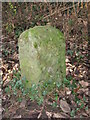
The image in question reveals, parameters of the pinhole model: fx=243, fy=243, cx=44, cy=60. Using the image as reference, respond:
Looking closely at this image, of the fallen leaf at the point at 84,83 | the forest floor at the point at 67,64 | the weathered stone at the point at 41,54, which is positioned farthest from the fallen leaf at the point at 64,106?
the fallen leaf at the point at 84,83

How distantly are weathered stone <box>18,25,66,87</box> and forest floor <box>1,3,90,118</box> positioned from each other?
30cm

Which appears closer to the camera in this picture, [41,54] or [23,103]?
[41,54]

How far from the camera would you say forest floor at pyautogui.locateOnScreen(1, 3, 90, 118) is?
9.72ft

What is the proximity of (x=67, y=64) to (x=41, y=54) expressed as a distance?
1010 millimetres

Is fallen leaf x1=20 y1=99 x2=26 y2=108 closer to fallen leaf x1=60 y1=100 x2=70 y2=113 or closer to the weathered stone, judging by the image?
the weathered stone

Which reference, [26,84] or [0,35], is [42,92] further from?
[0,35]

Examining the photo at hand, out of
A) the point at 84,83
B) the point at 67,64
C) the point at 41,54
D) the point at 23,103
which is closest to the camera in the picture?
the point at 41,54

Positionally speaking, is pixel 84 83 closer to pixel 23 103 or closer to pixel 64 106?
pixel 64 106

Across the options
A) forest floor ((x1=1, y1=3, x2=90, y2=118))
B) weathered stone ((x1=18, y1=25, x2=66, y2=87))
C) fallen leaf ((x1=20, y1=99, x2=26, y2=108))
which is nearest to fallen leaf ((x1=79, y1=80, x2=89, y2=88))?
forest floor ((x1=1, y1=3, x2=90, y2=118))

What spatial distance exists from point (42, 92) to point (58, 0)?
2600 mm

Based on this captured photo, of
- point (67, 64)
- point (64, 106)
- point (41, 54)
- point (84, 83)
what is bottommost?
point (64, 106)

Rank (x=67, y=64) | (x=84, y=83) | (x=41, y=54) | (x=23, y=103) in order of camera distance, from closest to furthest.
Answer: (x=41, y=54)
(x=23, y=103)
(x=84, y=83)
(x=67, y=64)

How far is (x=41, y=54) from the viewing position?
9.83 ft

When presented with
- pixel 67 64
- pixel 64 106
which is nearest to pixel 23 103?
pixel 64 106
